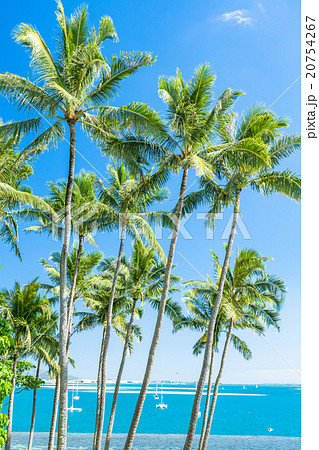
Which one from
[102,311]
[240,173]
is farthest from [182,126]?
[102,311]

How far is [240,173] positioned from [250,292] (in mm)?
7625

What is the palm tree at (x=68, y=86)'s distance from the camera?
11.2m

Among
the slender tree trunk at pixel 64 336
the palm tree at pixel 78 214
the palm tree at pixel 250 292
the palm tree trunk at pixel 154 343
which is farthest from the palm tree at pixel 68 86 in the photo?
the palm tree at pixel 250 292

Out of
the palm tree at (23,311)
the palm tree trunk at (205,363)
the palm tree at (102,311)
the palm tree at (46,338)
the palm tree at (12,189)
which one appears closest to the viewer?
the palm tree at (12,189)

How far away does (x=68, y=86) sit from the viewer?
11.8m

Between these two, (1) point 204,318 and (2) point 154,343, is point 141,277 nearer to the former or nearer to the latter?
(1) point 204,318

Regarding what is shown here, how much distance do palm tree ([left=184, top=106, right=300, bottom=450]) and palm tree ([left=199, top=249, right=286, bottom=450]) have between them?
469 cm

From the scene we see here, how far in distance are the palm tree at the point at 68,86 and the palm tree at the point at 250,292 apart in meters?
9.02

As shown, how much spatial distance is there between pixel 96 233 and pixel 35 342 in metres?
6.54

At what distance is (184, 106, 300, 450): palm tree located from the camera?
1370cm

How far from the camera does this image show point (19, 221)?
16578mm

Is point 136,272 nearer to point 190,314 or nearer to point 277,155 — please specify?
point 190,314

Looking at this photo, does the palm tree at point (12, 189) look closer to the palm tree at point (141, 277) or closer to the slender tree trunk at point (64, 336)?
the slender tree trunk at point (64, 336)
